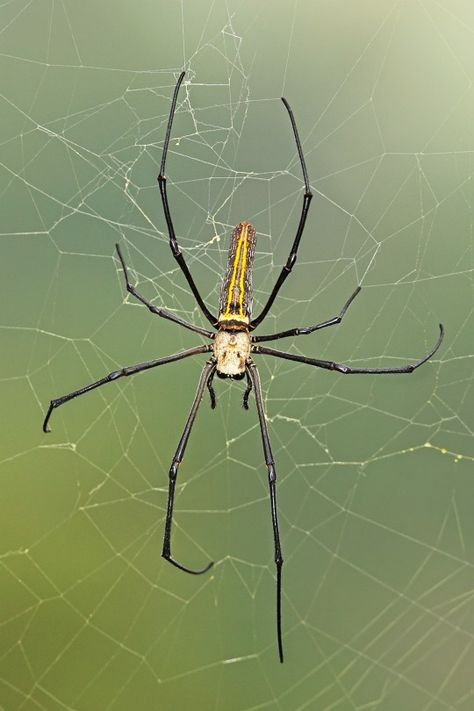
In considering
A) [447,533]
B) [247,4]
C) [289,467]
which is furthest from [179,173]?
[447,533]

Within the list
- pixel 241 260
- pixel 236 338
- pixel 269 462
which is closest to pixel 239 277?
pixel 241 260

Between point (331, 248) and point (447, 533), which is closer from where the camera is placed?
point (331, 248)

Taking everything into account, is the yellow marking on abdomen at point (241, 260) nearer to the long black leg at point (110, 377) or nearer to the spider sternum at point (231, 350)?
the spider sternum at point (231, 350)

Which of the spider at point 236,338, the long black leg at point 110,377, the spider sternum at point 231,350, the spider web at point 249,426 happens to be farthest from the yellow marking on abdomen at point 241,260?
the spider web at point 249,426

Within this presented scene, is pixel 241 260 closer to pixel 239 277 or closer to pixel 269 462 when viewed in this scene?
pixel 239 277

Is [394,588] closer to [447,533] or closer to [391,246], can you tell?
[447,533]

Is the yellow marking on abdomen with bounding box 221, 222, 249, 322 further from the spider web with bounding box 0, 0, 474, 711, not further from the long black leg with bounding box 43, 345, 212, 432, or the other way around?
the spider web with bounding box 0, 0, 474, 711
